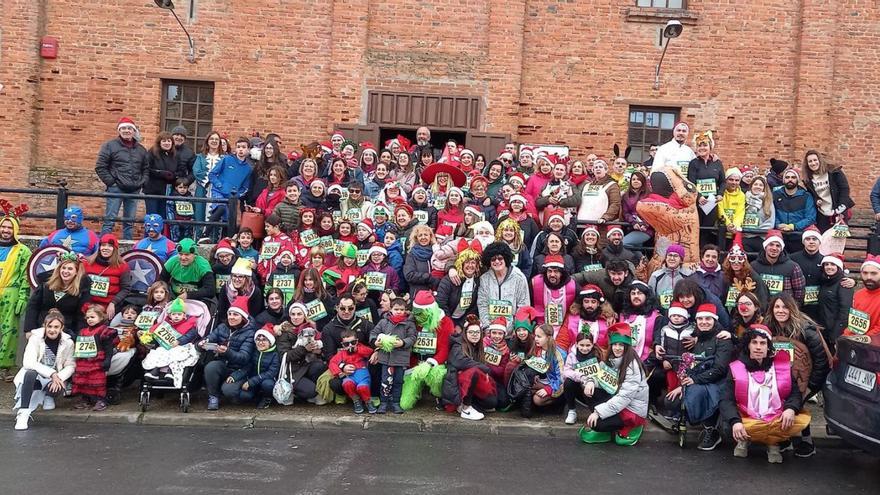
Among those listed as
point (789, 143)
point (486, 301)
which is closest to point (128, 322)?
point (486, 301)

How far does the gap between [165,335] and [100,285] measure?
1.16 m

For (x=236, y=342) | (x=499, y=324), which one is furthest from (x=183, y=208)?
(x=499, y=324)

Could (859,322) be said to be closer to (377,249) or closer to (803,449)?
(803,449)

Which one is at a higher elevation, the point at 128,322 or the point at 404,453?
the point at 128,322

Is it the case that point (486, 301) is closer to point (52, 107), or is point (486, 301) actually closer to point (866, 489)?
point (866, 489)

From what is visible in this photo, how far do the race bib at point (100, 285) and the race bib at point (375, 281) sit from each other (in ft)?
9.76

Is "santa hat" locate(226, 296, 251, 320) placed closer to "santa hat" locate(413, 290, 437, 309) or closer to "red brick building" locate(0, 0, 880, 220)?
"santa hat" locate(413, 290, 437, 309)

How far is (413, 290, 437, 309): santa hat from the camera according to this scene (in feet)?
25.9

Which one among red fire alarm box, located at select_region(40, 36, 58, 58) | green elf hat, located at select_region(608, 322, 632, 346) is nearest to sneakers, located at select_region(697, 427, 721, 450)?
green elf hat, located at select_region(608, 322, 632, 346)

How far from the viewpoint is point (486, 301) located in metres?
8.32

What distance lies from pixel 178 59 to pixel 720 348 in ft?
38.1

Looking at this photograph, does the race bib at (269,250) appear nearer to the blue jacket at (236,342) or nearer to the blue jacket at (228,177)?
the blue jacket at (236,342)

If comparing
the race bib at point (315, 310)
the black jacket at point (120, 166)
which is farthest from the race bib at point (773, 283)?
the black jacket at point (120, 166)

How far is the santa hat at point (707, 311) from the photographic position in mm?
7252
